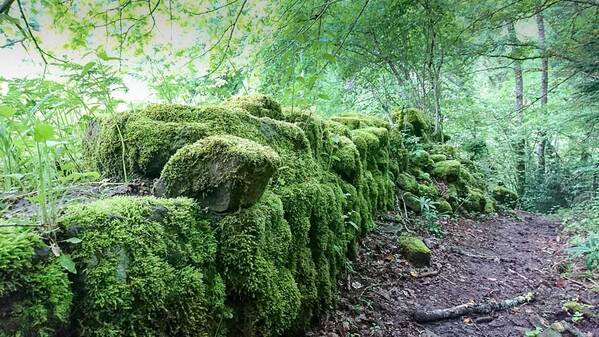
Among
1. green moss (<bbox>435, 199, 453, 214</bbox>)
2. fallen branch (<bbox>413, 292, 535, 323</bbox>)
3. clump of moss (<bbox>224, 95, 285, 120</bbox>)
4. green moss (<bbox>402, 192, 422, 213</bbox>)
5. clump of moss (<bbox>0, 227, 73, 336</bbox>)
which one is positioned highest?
clump of moss (<bbox>224, 95, 285, 120</bbox>)

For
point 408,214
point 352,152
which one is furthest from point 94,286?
point 408,214

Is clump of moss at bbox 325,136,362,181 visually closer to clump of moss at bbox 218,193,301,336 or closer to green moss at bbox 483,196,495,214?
clump of moss at bbox 218,193,301,336

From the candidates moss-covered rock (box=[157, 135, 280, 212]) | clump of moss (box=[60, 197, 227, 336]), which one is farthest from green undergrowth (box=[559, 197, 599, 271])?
clump of moss (box=[60, 197, 227, 336])

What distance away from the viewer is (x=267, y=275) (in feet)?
7.37

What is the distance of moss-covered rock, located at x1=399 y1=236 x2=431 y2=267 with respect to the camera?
15.6ft

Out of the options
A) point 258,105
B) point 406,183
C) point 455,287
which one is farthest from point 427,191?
point 258,105

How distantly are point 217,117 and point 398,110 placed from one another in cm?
813

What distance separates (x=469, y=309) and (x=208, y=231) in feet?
10.2

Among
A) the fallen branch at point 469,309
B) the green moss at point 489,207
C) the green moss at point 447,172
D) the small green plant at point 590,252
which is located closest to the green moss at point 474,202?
the green moss at point 489,207

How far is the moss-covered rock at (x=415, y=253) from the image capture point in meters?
4.75

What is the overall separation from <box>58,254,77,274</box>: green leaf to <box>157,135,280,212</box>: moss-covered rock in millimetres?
788

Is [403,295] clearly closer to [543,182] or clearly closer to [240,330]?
[240,330]

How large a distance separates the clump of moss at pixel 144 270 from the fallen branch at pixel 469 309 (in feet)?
7.76

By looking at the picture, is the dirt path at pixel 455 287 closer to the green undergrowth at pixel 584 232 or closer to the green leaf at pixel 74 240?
the green undergrowth at pixel 584 232
